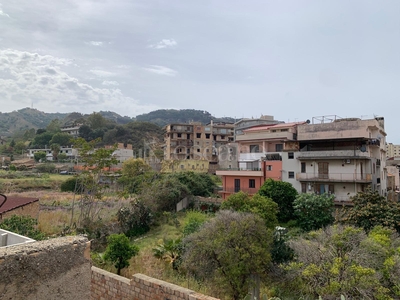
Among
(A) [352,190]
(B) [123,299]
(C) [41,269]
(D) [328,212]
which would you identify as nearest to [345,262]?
(B) [123,299]

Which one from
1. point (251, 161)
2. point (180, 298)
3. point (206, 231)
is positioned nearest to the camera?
point (180, 298)

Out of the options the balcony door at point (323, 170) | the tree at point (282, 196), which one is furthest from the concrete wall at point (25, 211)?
the balcony door at point (323, 170)

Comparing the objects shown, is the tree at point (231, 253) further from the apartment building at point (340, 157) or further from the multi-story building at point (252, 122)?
the multi-story building at point (252, 122)

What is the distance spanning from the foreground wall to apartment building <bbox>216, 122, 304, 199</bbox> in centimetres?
2323

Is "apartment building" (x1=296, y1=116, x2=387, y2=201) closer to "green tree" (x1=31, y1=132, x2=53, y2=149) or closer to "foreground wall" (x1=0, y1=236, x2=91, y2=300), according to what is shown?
"foreground wall" (x1=0, y1=236, x2=91, y2=300)

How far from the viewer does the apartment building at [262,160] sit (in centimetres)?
2652

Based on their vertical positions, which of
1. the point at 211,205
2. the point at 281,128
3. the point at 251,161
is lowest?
the point at 211,205

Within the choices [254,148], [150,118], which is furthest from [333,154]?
[150,118]

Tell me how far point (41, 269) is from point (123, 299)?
3.43 metres

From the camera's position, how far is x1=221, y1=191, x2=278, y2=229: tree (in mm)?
17370

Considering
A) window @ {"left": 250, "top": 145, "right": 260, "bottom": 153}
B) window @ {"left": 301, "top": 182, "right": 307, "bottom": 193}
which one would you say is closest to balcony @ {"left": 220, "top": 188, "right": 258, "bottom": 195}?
window @ {"left": 301, "top": 182, "right": 307, "bottom": 193}

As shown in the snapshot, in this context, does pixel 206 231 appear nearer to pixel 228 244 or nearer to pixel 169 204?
pixel 228 244

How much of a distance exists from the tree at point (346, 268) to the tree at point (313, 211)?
8.88 meters

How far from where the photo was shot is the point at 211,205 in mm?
27922
